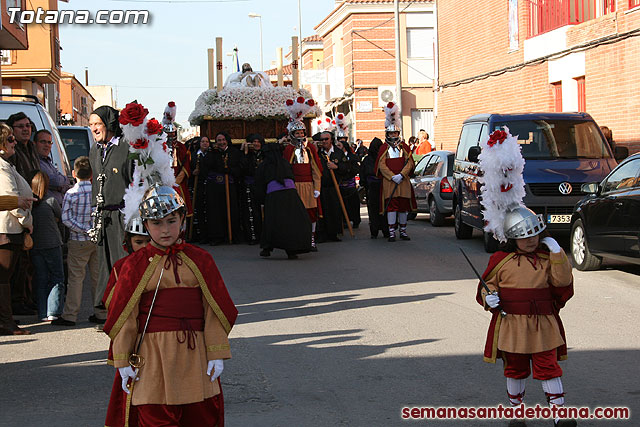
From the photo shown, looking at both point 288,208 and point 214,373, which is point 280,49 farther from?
point 214,373

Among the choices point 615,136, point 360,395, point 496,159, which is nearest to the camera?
point 496,159

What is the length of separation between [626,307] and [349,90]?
3996 centimetres

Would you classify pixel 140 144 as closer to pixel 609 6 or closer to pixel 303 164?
pixel 303 164

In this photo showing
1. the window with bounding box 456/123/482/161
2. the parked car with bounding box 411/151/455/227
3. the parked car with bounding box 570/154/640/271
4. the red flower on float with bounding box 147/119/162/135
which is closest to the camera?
the red flower on float with bounding box 147/119/162/135

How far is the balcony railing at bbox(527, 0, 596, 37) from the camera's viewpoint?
22.1 metres

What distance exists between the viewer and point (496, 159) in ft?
20.0

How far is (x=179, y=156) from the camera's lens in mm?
17188

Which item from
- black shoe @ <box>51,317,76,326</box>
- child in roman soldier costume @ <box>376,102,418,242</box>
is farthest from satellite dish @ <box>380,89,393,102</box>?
black shoe @ <box>51,317,76,326</box>

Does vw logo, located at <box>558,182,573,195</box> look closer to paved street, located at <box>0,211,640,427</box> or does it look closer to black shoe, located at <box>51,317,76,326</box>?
paved street, located at <box>0,211,640,427</box>

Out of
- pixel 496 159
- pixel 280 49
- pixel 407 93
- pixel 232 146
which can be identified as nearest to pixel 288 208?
pixel 232 146

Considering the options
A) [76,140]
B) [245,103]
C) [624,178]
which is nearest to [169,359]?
[624,178]

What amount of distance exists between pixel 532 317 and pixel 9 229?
5391 millimetres

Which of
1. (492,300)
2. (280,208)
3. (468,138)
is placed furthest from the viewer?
(468,138)

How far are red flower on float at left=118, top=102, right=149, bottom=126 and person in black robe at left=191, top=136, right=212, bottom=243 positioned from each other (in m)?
11.1
